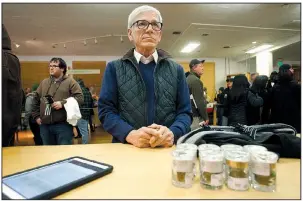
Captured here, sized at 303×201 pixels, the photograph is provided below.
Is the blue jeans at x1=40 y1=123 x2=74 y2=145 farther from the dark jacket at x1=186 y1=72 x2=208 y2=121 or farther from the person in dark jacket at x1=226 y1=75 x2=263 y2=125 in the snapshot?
the person in dark jacket at x1=226 y1=75 x2=263 y2=125

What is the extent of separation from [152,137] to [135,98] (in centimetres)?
31

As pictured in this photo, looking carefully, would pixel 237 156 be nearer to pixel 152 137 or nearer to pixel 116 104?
pixel 152 137

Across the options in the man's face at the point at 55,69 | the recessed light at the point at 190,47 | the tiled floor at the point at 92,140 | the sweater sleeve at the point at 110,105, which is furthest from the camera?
the recessed light at the point at 190,47

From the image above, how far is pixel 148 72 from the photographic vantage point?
125cm

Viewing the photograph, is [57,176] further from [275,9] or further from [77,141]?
[275,9]

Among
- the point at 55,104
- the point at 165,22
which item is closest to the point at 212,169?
the point at 55,104

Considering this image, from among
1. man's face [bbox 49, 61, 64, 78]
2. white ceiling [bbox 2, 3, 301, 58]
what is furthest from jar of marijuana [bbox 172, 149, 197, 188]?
white ceiling [bbox 2, 3, 301, 58]

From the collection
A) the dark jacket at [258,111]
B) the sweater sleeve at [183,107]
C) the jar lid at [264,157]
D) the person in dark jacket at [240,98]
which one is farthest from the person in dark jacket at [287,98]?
the jar lid at [264,157]

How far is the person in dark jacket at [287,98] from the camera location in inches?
103

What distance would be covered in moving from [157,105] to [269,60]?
8350 mm

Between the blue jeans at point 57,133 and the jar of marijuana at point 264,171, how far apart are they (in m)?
2.21

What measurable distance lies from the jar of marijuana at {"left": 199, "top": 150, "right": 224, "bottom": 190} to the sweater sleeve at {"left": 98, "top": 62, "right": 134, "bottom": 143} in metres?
0.59

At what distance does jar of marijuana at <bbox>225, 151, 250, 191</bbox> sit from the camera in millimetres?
552

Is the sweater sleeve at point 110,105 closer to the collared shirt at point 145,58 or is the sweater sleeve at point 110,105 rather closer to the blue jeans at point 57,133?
the collared shirt at point 145,58
